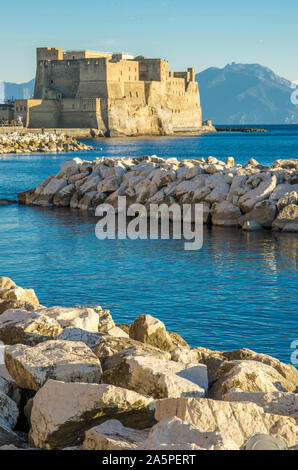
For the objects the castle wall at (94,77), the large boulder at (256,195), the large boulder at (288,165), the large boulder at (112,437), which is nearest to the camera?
the large boulder at (112,437)

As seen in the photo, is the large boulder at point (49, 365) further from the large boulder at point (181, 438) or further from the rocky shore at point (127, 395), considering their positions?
the large boulder at point (181, 438)

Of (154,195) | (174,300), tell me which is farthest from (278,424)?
(154,195)

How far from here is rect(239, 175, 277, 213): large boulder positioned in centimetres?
1463

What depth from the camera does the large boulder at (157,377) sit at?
159 inches

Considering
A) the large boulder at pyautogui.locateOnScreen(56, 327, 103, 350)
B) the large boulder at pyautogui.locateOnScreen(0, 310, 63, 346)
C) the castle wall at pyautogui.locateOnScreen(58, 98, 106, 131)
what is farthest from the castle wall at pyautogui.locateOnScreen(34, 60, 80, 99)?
the large boulder at pyautogui.locateOnScreen(56, 327, 103, 350)

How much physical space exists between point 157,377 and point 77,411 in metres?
0.62

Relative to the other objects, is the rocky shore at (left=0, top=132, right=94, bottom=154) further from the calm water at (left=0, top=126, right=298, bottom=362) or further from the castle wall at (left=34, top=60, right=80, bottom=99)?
the calm water at (left=0, top=126, right=298, bottom=362)

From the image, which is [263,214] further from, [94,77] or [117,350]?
[94,77]

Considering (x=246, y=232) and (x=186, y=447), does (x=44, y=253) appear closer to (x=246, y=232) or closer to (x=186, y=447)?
(x=246, y=232)

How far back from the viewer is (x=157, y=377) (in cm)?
407

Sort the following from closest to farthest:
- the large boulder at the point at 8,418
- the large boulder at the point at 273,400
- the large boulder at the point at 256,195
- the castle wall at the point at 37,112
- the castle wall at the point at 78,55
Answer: the large boulder at the point at 8,418
the large boulder at the point at 273,400
the large boulder at the point at 256,195
the castle wall at the point at 37,112
the castle wall at the point at 78,55

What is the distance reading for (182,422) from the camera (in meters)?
3.27

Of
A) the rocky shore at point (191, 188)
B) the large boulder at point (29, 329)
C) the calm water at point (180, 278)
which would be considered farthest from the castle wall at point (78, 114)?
the large boulder at point (29, 329)
